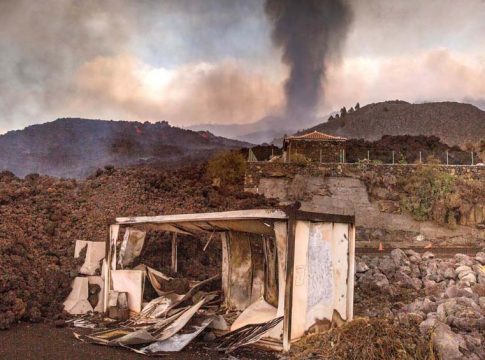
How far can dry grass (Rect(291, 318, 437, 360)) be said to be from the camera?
7.57 m

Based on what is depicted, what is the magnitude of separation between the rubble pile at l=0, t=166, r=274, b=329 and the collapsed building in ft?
2.31

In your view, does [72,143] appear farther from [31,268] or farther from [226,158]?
[31,268]

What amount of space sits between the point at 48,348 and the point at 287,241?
4352mm

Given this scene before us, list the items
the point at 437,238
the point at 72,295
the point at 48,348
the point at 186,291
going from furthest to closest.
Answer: the point at 437,238 → the point at 72,295 → the point at 186,291 → the point at 48,348

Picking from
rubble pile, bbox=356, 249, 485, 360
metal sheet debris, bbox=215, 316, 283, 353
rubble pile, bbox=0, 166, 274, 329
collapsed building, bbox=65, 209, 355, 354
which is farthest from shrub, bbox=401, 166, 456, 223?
metal sheet debris, bbox=215, 316, 283, 353


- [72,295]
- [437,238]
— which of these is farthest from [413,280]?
[437,238]

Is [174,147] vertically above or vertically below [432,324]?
above

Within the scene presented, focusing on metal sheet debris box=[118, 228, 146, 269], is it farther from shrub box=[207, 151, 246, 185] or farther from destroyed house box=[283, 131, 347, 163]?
destroyed house box=[283, 131, 347, 163]

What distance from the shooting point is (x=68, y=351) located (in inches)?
335

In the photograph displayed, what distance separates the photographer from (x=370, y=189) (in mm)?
34344

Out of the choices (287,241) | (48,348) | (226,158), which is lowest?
(48,348)

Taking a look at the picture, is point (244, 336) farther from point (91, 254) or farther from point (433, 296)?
point (91, 254)

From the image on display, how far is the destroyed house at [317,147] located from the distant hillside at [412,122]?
1132 inches

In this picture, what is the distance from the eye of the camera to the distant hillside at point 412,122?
69625mm
